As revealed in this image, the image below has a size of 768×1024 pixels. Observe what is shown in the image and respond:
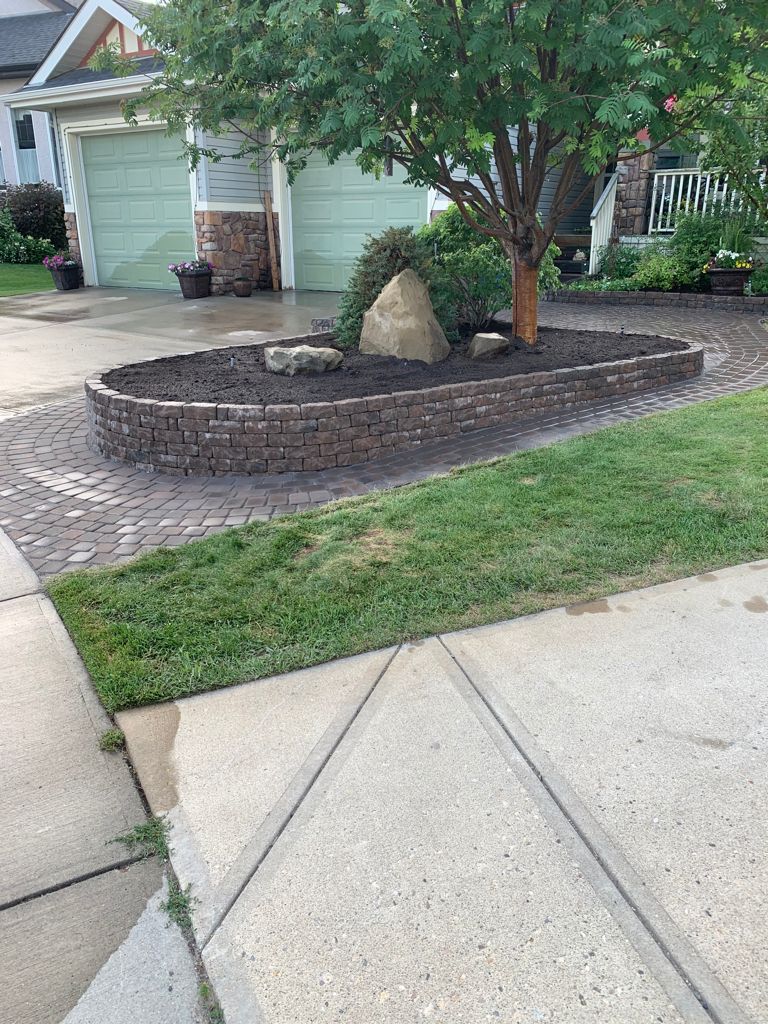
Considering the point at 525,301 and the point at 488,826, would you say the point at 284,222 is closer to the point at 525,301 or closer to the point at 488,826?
the point at 525,301

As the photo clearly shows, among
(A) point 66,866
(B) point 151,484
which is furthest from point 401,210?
(A) point 66,866

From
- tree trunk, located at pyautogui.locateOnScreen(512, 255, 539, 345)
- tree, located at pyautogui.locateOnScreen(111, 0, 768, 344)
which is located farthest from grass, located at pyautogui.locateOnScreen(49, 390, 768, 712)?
tree trunk, located at pyautogui.locateOnScreen(512, 255, 539, 345)

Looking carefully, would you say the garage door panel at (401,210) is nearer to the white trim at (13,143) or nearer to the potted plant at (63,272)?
the potted plant at (63,272)

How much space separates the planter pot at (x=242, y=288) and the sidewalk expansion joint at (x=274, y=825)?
12.8 meters

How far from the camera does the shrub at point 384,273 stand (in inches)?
278

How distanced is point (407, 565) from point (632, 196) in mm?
12470

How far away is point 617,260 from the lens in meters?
13.4

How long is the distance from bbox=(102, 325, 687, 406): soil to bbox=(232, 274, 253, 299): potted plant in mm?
7467

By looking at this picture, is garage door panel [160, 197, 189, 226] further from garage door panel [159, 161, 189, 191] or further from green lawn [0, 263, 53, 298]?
green lawn [0, 263, 53, 298]

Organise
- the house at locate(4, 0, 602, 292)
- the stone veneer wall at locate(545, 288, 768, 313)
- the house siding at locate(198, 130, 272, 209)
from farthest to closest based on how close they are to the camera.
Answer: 1. the house siding at locate(198, 130, 272, 209)
2. the house at locate(4, 0, 602, 292)
3. the stone veneer wall at locate(545, 288, 768, 313)

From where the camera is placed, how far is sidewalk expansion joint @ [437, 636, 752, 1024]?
171 cm

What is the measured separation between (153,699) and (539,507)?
2.41 meters

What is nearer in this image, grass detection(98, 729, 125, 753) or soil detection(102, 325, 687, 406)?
grass detection(98, 729, 125, 753)

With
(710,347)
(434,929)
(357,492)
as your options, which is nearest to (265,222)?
(710,347)
